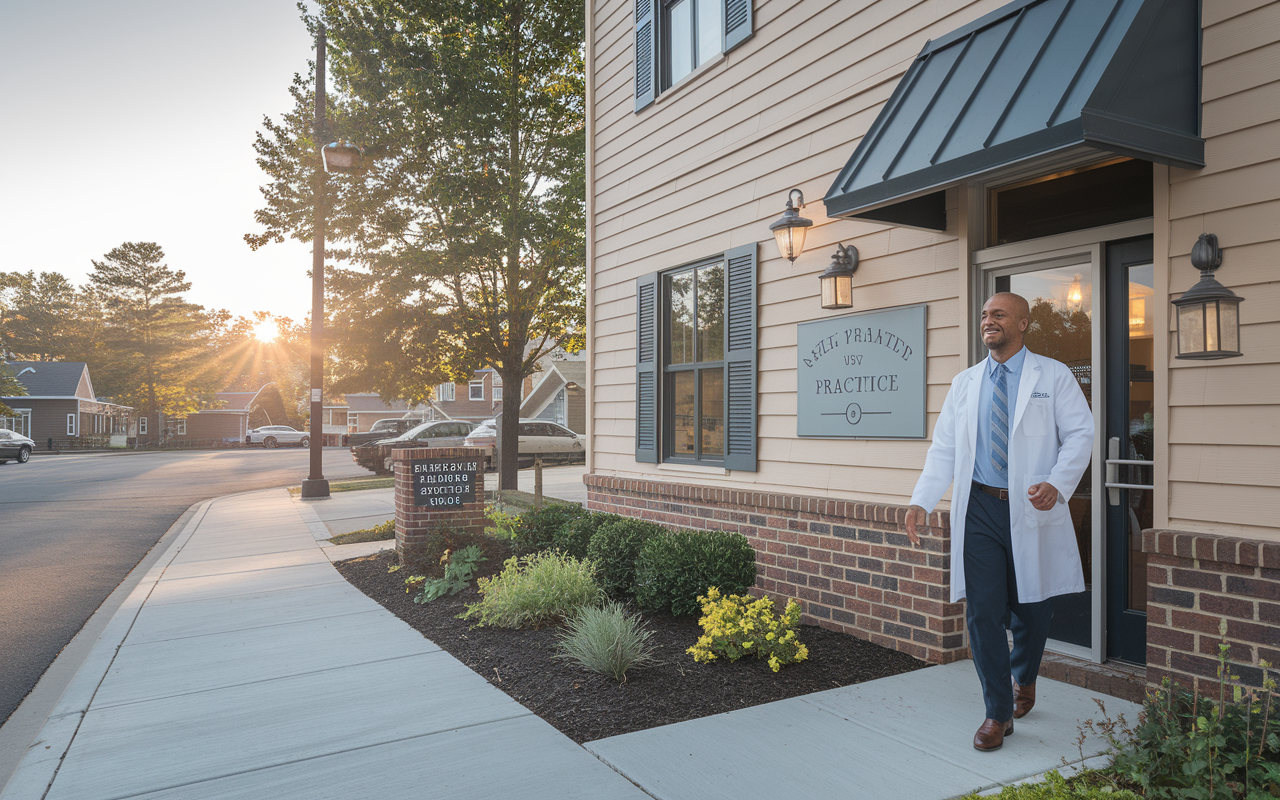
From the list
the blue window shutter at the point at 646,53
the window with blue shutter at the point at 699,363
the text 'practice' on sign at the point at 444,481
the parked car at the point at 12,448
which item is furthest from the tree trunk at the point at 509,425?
the parked car at the point at 12,448

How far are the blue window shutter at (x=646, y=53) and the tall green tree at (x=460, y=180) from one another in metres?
5.73

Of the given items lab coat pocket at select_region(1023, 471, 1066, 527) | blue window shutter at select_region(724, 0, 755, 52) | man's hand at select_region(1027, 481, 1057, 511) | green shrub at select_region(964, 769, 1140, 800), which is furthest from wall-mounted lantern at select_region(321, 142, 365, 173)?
green shrub at select_region(964, 769, 1140, 800)

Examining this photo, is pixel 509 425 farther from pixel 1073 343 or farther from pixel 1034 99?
pixel 1034 99

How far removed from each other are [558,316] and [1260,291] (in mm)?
13223

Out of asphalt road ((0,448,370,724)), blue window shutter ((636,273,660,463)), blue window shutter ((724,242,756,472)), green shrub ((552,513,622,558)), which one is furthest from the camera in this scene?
blue window shutter ((636,273,660,463))

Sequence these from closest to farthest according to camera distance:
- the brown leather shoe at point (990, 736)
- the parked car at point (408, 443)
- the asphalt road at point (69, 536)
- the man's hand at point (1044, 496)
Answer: the man's hand at point (1044, 496), the brown leather shoe at point (990, 736), the asphalt road at point (69, 536), the parked car at point (408, 443)

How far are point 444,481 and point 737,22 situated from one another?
517cm

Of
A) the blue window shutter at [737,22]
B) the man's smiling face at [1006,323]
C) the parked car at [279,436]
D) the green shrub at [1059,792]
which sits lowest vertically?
the parked car at [279,436]

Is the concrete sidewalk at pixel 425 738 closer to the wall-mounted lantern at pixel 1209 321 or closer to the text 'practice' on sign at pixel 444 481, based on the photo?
the wall-mounted lantern at pixel 1209 321

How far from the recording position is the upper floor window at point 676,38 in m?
6.97

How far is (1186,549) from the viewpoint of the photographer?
354cm

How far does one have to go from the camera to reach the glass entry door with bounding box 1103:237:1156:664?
162 inches

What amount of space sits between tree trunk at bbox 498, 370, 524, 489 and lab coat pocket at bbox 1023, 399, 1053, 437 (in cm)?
1320

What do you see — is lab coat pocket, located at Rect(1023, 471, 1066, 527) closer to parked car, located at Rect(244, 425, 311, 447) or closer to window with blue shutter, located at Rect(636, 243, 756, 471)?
window with blue shutter, located at Rect(636, 243, 756, 471)
